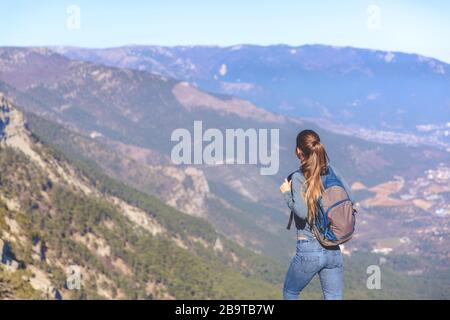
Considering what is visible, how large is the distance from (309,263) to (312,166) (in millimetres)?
2608

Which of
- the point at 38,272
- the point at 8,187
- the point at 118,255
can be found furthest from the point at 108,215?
the point at 38,272

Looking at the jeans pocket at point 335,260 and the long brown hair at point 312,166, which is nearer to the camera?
the long brown hair at point 312,166

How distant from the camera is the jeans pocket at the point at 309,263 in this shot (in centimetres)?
1878

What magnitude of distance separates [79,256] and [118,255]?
66.1 ft

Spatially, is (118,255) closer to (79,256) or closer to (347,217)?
(79,256)

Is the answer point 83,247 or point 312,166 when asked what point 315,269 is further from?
point 83,247

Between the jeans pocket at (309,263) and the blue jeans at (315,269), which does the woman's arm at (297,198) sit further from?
the jeans pocket at (309,263)

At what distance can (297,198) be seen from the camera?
18.2m

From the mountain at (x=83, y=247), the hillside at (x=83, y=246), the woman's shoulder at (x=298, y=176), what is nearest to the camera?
the woman's shoulder at (x=298, y=176)

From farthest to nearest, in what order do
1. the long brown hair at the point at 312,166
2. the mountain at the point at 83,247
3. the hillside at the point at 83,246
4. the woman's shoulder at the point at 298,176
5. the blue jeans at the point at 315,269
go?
1. the hillside at the point at 83,246
2. the mountain at the point at 83,247
3. the blue jeans at the point at 315,269
4. the woman's shoulder at the point at 298,176
5. the long brown hair at the point at 312,166

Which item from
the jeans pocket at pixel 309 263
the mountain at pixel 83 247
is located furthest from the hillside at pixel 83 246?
the jeans pocket at pixel 309 263

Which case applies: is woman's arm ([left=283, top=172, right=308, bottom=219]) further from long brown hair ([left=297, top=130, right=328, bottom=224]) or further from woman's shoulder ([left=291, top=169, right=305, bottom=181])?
long brown hair ([left=297, top=130, right=328, bottom=224])

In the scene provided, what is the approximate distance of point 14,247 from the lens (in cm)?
12788
